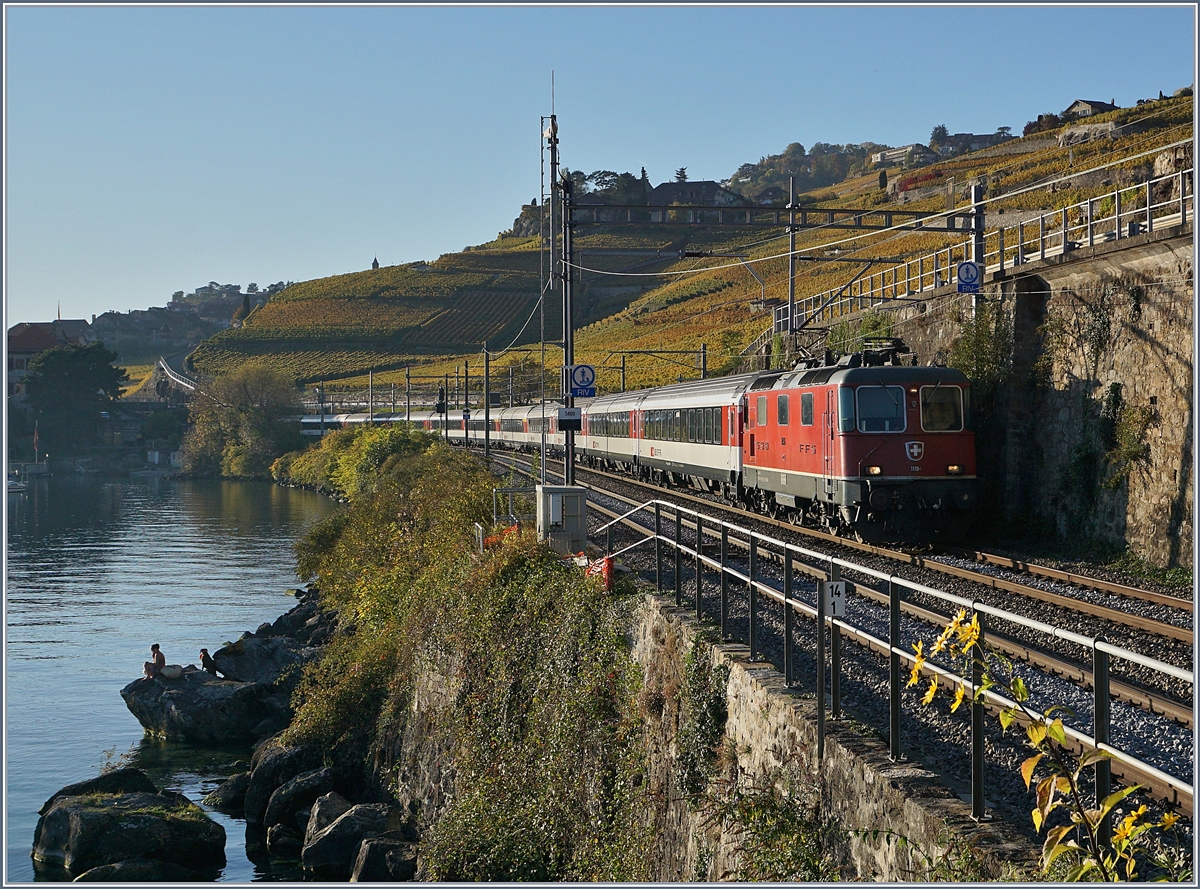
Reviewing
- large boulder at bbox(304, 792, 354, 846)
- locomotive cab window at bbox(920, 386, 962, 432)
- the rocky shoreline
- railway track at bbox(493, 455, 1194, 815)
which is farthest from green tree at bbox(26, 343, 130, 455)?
railway track at bbox(493, 455, 1194, 815)

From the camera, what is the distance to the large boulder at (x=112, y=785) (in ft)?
65.7

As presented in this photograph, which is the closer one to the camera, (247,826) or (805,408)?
(247,826)

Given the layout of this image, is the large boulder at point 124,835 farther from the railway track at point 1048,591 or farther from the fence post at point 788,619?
the fence post at point 788,619

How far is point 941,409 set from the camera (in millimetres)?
19250

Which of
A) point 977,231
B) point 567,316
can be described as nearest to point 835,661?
point 567,316

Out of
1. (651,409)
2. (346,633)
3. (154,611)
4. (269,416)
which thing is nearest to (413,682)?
(346,633)

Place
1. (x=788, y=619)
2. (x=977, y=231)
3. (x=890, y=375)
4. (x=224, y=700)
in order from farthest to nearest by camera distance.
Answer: (x=224, y=700) < (x=977, y=231) < (x=890, y=375) < (x=788, y=619)

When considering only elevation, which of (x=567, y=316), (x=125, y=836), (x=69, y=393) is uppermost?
A: (x=69, y=393)

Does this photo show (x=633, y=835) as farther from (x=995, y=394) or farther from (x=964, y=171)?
(x=964, y=171)

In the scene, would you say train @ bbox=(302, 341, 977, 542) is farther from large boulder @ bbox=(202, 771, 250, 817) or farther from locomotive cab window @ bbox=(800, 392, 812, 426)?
large boulder @ bbox=(202, 771, 250, 817)

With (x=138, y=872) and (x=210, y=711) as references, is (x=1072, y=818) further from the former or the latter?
(x=210, y=711)

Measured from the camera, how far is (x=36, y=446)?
106m

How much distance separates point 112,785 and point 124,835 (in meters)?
2.40

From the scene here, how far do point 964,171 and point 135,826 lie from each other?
101522mm
